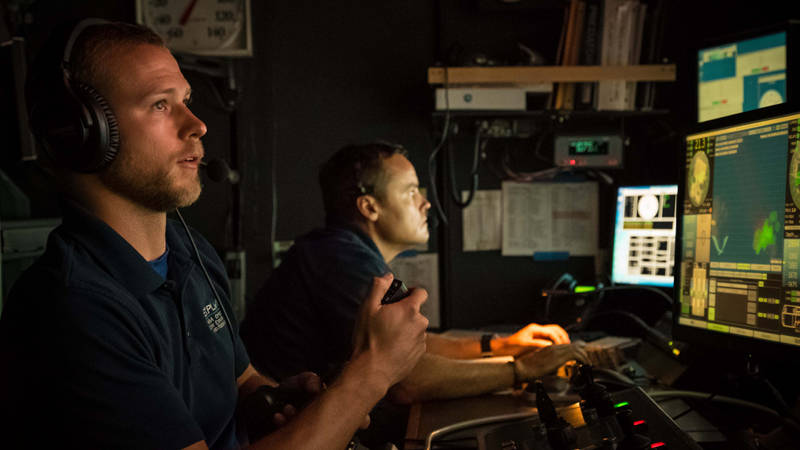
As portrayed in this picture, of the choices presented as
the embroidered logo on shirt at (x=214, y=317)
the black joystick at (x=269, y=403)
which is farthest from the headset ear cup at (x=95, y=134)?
the black joystick at (x=269, y=403)

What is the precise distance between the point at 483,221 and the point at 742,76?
1.01 m

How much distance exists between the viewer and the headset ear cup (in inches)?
32.9

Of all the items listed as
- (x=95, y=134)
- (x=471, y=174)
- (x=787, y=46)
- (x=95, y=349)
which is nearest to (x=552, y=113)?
(x=471, y=174)

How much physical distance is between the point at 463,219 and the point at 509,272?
288mm

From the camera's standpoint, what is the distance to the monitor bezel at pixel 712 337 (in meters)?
0.87

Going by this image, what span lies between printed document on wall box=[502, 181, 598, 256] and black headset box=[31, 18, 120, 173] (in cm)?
164

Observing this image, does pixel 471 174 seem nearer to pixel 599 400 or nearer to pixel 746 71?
pixel 746 71

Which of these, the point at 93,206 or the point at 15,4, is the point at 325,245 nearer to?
the point at 93,206

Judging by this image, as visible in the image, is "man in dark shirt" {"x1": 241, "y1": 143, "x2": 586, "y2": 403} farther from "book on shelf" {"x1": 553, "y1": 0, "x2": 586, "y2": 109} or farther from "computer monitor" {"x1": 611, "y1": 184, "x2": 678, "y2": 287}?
"book on shelf" {"x1": 553, "y1": 0, "x2": 586, "y2": 109}

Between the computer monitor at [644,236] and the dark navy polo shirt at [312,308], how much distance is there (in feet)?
3.12

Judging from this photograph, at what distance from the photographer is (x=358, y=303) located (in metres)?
1.38

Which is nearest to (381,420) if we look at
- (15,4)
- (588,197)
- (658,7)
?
(588,197)

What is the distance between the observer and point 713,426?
104cm

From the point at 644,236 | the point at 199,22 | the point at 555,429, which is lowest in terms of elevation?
the point at 555,429
